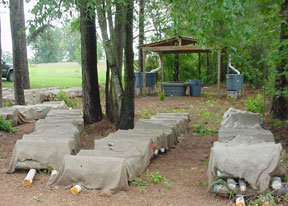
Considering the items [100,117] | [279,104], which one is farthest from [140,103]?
[279,104]

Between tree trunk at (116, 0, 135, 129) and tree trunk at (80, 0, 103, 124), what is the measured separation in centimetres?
157

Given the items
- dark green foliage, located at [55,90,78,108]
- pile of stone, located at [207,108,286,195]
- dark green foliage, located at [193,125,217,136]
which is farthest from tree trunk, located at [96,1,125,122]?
dark green foliage, located at [55,90,78,108]

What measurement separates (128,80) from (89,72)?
1.99m

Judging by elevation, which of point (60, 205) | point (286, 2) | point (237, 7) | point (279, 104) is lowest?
point (60, 205)

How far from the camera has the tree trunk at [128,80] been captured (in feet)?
25.1

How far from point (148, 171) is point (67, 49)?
2990 inches

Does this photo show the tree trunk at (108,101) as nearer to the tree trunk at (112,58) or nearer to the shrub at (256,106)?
the tree trunk at (112,58)

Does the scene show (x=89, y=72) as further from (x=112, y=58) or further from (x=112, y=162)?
(x=112, y=162)

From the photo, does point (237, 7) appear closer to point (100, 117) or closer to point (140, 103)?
point (100, 117)

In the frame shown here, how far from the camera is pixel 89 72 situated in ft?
31.4

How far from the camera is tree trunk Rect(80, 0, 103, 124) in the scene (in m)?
9.42

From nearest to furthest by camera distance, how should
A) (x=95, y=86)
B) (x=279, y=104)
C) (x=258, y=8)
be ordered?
1. (x=258, y=8)
2. (x=279, y=104)
3. (x=95, y=86)

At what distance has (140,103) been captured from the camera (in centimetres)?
1420

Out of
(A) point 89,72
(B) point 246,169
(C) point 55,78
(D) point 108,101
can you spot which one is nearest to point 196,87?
(D) point 108,101
